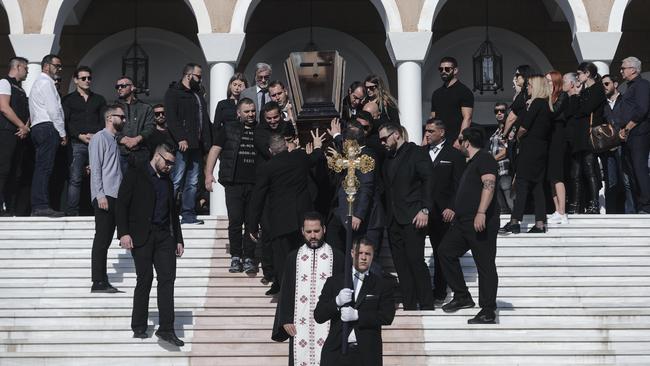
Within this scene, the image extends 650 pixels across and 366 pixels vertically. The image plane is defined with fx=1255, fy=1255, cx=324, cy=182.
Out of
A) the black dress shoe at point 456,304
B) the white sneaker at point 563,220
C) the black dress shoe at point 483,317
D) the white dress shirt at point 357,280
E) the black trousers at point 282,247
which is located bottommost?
the black dress shoe at point 483,317

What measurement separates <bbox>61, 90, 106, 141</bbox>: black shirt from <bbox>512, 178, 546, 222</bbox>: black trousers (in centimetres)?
464

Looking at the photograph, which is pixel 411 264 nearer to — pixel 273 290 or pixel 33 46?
pixel 273 290

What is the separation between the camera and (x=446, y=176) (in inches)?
477

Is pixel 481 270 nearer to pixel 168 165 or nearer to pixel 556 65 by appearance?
pixel 168 165

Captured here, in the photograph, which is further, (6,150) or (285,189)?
(6,150)

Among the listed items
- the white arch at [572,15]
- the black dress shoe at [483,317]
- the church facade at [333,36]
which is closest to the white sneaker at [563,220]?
the black dress shoe at [483,317]

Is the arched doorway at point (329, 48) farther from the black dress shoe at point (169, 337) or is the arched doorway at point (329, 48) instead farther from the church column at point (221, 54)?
the black dress shoe at point (169, 337)

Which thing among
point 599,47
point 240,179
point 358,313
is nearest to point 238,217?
point 240,179

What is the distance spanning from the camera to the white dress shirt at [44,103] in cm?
1369

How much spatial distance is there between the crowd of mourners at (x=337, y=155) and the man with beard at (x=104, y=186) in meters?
0.01

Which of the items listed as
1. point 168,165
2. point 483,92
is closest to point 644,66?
point 483,92

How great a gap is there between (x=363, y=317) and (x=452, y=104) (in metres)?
5.61

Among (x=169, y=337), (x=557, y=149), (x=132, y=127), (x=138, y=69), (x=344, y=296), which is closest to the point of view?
(x=344, y=296)

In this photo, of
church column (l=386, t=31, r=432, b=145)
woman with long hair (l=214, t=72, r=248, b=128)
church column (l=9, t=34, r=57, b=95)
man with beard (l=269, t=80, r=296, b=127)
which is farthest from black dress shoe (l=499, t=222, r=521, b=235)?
church column (l=9, t=34, r=57, b=95)
